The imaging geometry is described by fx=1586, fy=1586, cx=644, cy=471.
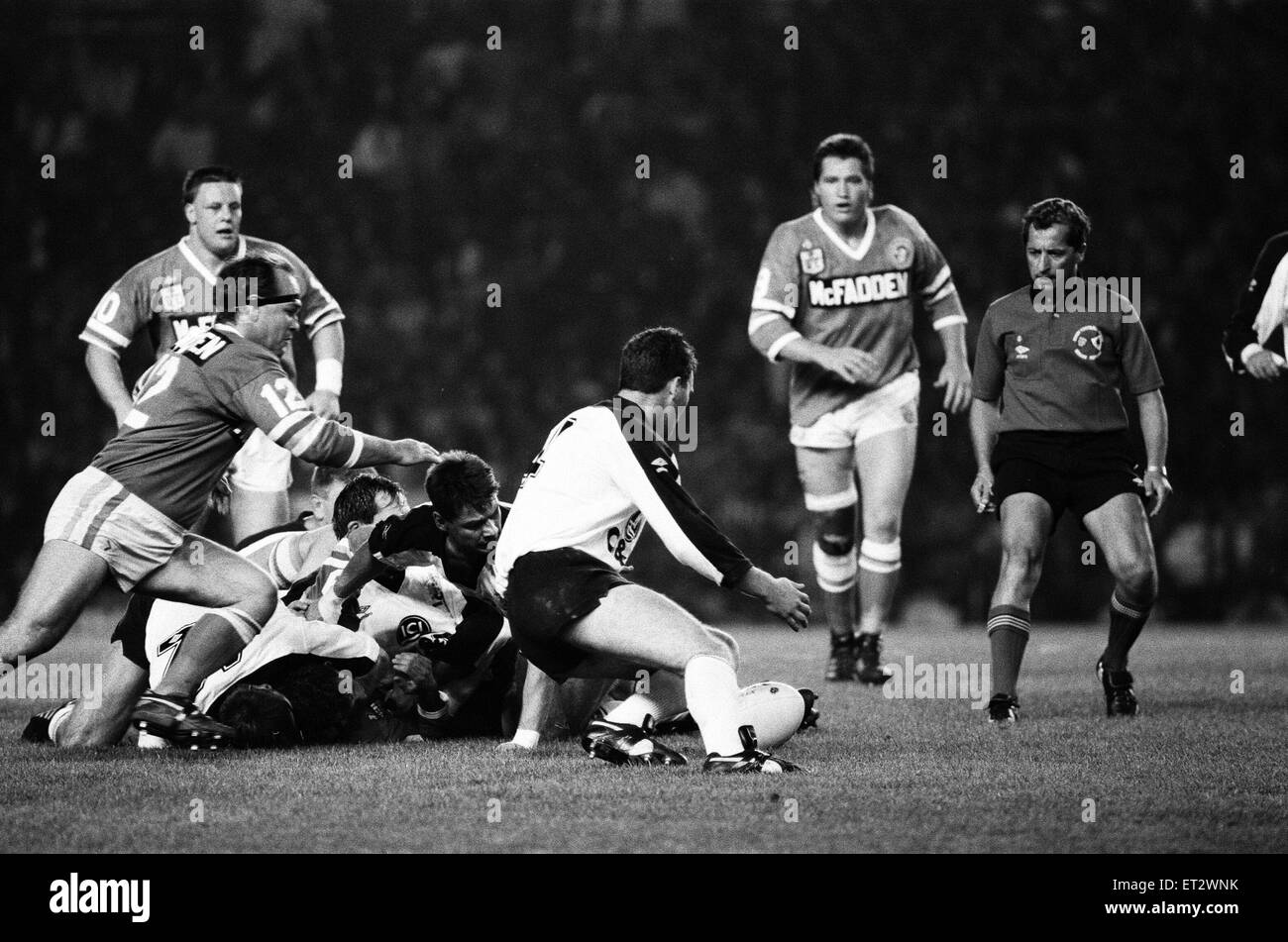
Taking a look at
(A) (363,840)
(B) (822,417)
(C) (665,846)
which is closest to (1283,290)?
(B) (822,417)

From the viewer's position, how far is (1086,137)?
9469 mm

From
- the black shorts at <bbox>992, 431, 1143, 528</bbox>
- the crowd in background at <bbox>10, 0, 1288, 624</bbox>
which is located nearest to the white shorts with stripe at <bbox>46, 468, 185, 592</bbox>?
the black shorts at <bbox>992, 431, 1143, 528</bbox>

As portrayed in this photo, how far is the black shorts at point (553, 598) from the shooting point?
13.7 feet

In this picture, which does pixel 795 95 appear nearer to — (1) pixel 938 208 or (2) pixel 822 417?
(1) pixel 938 208

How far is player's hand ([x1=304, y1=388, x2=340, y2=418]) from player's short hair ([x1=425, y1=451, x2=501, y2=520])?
1433 millimetres

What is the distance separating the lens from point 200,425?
474cm

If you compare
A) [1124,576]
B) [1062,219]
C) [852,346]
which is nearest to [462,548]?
[1124,576]

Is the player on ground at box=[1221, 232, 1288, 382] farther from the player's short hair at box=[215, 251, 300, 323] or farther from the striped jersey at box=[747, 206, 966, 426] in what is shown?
the player's short hair at box=[215, 251, 300, 323]

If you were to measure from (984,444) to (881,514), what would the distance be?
4.08 feet

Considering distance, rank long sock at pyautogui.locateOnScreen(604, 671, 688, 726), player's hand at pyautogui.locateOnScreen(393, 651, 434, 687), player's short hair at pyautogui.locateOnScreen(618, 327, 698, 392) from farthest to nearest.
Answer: player's hand at pyautogui.locateOnScreen(393, 651, 434, 687) → long sock at pyautogui.locateOnScreen(604, 671, 688, 726) → player's short hair at pyautogui.locateOnScreen(618, 327, 698, 392)

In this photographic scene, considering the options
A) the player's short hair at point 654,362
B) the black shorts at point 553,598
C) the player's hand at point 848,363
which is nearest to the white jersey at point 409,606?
the black shorts at point 553,598

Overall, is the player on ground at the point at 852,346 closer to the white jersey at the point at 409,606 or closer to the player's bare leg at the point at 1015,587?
the player's bare leg at the point at 1015,587

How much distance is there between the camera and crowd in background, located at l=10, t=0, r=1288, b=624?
30.5 ft

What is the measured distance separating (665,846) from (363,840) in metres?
0.64
